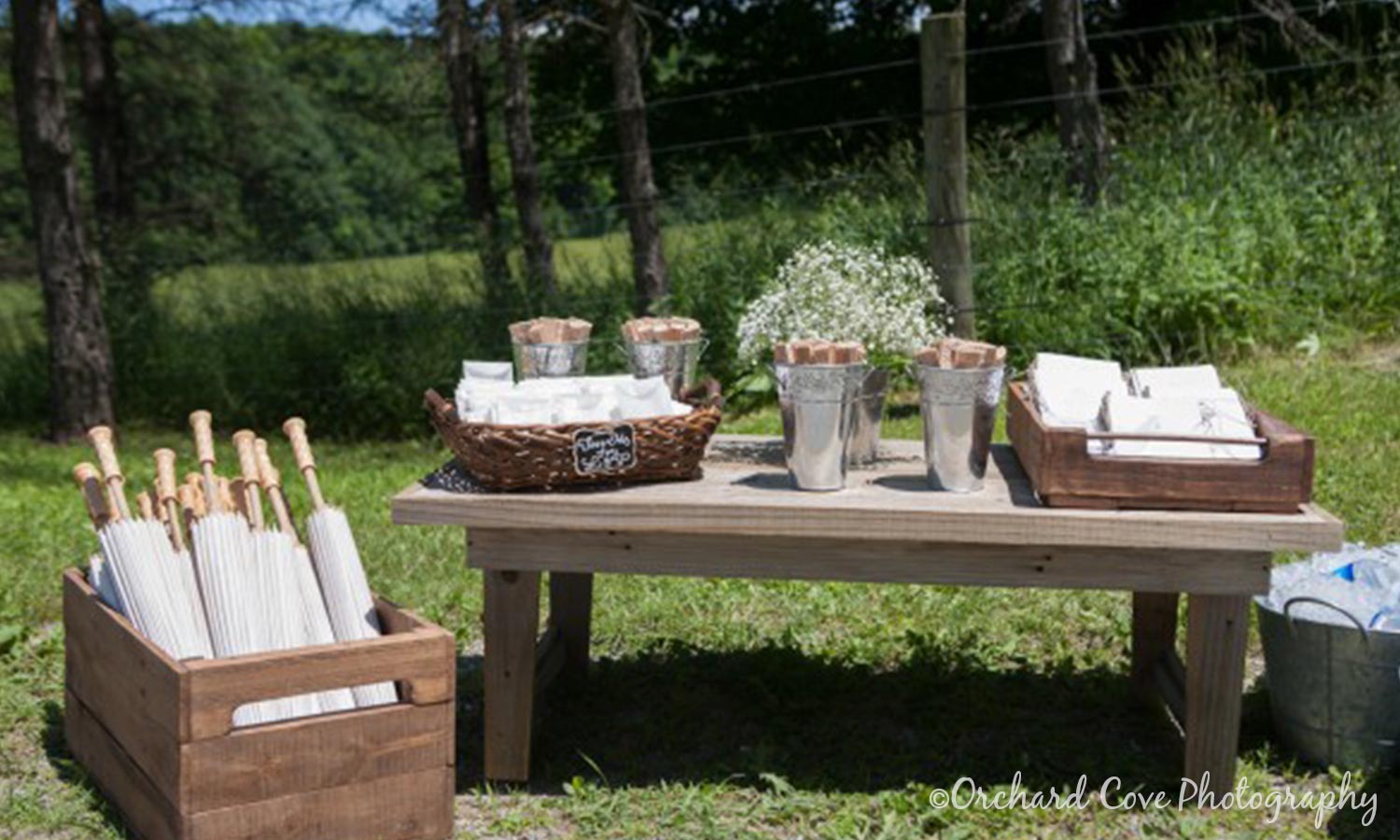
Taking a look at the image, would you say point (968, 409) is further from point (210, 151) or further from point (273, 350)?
point (210, 151)

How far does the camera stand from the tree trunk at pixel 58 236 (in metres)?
9.29

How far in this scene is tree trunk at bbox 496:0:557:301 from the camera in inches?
383

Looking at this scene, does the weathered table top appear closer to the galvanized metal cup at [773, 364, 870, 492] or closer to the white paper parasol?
the galvanized metal cup at [773, 364, 870, 492]

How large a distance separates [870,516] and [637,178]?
6.23m

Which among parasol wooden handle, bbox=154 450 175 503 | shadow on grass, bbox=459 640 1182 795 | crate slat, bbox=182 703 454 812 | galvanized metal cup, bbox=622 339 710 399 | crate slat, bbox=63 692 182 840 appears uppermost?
galvanized metal cup, bbox=622 339 710 399

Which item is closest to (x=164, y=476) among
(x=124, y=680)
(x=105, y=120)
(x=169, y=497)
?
(x=169, y=497)

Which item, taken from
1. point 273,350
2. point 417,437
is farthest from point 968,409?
point 273,350

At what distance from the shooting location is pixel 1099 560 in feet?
10.8

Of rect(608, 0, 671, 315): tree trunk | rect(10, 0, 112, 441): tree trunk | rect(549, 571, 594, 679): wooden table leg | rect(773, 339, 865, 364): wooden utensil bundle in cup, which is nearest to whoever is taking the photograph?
rect(773, 339, 865, 364): wooden utensil bundle in cup

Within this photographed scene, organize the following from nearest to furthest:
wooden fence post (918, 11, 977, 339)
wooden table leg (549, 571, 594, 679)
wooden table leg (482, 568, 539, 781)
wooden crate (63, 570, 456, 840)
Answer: wooden crate (63, 570, 456, 840), wooden table leg (482, 568, 539, 781), wooden table leg (549, 571, 594, 679), wooden fence post (918, 11, 977, 339)

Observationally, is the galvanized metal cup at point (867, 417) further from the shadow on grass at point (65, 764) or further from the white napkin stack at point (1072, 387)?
the shadow on grass at point (65, 764)

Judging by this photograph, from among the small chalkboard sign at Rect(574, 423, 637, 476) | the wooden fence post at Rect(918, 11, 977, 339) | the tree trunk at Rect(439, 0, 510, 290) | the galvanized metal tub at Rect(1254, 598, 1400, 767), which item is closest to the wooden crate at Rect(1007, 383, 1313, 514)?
the galvanized metal tub at Rect(1254, 598, 1400, 767)

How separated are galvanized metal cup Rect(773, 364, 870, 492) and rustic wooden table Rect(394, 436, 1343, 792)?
5cm

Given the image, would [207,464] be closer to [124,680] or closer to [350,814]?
[124,680]
